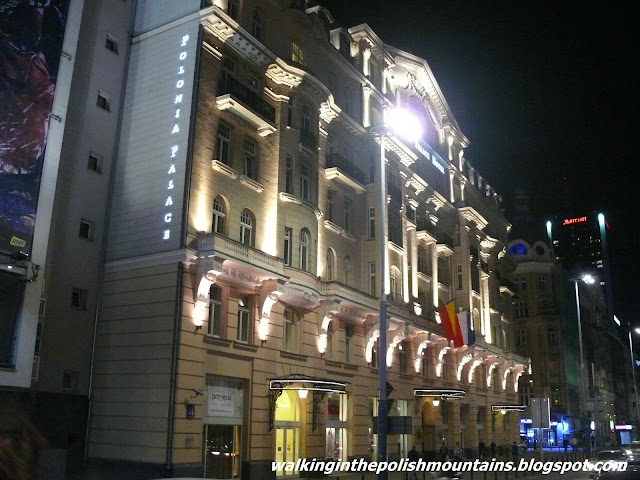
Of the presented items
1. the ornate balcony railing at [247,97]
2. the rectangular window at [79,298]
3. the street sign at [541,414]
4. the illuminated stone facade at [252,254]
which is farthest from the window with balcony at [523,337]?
the rectangular window at [79,298]

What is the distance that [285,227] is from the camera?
1283 inches

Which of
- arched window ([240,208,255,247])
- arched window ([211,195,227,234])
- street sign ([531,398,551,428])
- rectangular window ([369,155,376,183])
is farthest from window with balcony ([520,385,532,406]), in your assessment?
arched window ([211,195,227,234])

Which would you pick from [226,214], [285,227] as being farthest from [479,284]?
[226,214]

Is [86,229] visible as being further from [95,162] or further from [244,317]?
[244,317]

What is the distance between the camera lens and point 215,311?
2811cm

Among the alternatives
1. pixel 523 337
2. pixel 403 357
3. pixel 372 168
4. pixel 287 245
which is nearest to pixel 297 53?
pixel 372 168

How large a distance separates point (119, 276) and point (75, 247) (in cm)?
219

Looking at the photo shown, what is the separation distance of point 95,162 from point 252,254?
27.4ft

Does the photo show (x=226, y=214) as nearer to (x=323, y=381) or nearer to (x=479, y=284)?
(x=323, y=381)

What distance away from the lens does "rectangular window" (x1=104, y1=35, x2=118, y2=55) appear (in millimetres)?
30812

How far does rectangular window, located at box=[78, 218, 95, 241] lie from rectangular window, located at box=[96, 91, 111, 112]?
5.36m

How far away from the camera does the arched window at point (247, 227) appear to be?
30263 mm

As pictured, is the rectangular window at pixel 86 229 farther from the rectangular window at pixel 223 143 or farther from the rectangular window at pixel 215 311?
the rectangular window at pixel 223 143

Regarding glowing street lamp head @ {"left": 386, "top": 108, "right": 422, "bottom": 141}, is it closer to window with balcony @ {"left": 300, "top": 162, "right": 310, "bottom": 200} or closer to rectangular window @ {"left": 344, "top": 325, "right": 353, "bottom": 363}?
window with balcony @ {"left": 300, "top": 162, "right": 310, "bottom": 200}
